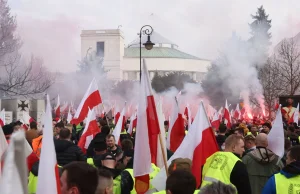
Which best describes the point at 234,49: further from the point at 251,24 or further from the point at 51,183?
the point at 51,183

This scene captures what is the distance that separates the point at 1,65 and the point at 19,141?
109 feet

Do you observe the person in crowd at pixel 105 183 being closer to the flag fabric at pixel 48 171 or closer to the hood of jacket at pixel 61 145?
the flag fabric at pixel 48 171

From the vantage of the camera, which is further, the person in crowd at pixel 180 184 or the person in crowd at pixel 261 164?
the person in crowd at pixel 261 164

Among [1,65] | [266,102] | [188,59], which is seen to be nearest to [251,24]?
[266,102]

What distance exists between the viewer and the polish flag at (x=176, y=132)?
7.85 metres

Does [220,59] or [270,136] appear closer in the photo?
[270,136]

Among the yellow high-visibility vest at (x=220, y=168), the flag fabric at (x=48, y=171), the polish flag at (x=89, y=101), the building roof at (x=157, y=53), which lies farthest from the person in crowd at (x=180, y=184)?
the building roof at (x=157, y=53)

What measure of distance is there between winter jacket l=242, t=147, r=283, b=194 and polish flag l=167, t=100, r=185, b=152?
151 cm

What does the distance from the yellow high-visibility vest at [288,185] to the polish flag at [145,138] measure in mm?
1314

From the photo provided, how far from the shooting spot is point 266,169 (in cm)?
650

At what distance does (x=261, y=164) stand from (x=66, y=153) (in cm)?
260

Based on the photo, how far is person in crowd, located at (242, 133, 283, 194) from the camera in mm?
6492

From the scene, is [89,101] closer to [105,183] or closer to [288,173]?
[288,173]

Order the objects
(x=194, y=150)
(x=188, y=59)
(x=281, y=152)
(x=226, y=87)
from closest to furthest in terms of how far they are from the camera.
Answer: (x=194, y=150)
(x=281, y=152)
(x=226, y=87)
(x=188, y=59)
